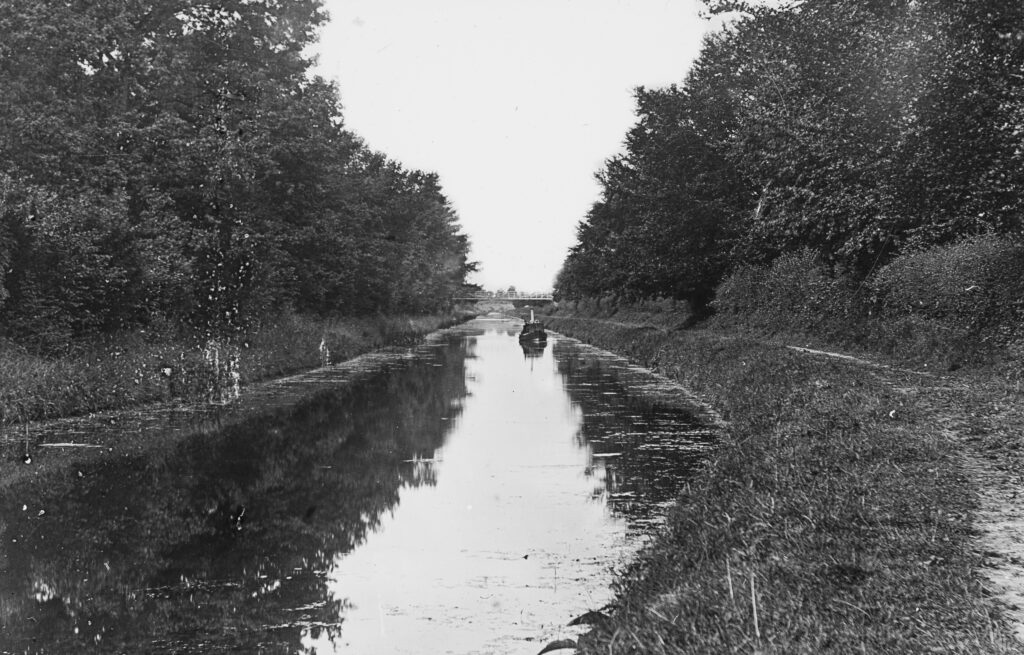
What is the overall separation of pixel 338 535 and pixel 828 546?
5481mm

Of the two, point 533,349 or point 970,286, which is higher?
point 970,286

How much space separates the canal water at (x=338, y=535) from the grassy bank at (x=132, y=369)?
3.60 metres

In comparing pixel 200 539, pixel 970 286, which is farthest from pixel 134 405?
pixel 970 286

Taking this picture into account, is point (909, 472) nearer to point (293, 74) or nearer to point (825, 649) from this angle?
point (825, 649)

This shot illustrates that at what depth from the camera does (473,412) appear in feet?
70.9

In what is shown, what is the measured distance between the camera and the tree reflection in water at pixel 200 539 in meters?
6.72

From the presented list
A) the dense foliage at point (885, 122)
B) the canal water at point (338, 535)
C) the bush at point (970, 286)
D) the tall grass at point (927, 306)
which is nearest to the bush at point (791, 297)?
the tall grass at point (927, 306)

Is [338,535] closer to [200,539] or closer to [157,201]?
[200,539]

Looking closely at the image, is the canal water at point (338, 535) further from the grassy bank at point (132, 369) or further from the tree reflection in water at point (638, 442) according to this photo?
the grassy bank at point (132, 369)

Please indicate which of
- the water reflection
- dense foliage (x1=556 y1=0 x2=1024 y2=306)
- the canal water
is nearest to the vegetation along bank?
the canal water

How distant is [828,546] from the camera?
6668 mm

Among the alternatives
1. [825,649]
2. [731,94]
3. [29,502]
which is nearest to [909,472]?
[825,649]

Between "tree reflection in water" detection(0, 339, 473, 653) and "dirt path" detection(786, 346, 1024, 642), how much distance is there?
495 centimetres

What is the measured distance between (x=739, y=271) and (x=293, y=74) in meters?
20.7
